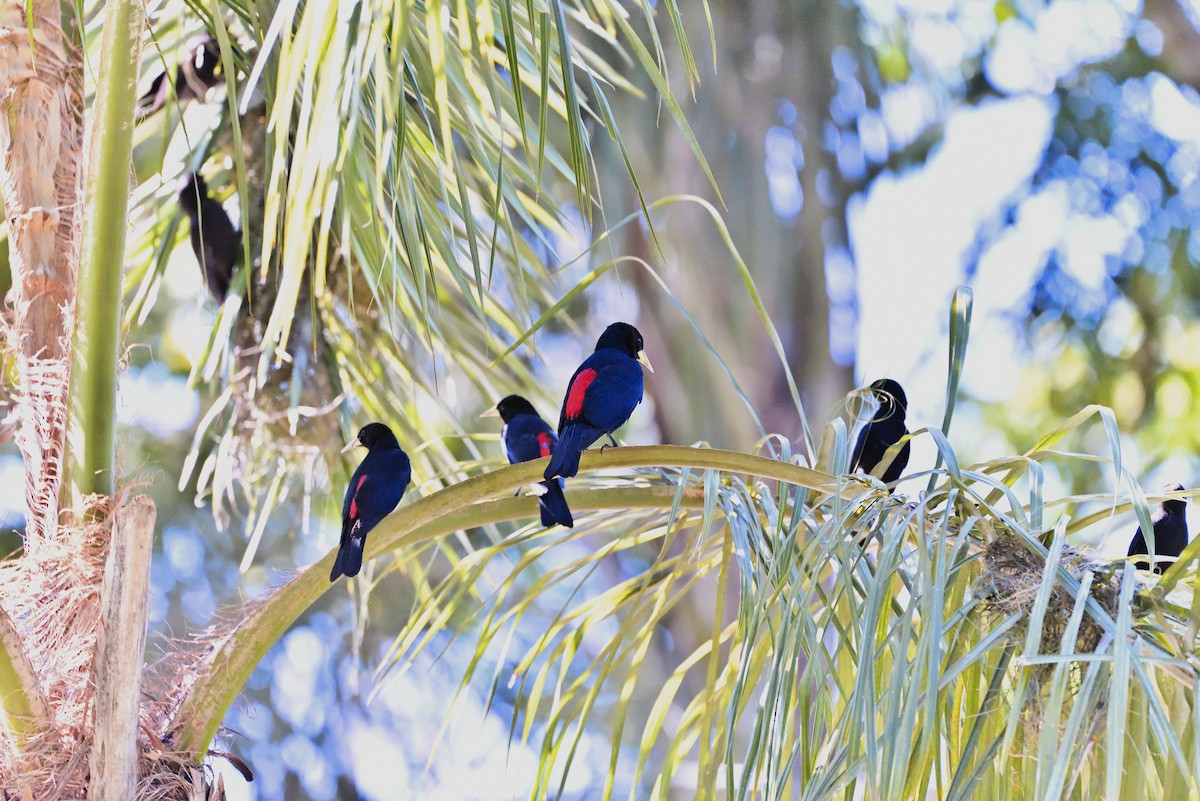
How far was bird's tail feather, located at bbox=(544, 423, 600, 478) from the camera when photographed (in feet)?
8.52

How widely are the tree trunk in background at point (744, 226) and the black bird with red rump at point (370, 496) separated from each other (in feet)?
14.3

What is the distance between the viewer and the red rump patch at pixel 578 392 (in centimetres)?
304

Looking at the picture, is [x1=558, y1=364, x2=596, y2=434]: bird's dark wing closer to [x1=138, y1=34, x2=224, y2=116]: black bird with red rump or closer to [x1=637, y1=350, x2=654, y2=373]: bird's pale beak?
[x1=637, y1=350, x2=654, y2=373]: bird's pale beak

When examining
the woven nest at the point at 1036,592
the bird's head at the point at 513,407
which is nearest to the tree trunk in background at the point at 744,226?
the bird's head at the point at 513,407

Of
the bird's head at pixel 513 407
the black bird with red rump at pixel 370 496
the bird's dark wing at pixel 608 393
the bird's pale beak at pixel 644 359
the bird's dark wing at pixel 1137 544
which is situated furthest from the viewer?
the bird's head at pixel 513 407

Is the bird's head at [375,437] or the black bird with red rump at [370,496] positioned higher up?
the bird's head at [375,437]

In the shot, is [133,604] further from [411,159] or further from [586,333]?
[586,333]

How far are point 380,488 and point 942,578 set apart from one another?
169cm

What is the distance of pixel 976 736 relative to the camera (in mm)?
1694

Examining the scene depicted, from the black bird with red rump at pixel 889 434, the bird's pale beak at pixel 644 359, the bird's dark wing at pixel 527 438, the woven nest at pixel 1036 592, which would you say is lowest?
the woven nest at pixel 1036 592

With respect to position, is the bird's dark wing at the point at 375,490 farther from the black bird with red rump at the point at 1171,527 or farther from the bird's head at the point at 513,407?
the black bird with red rump at the point at 1171,527

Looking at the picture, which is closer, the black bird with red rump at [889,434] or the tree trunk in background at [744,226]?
the black bird with red rump at [889,434]

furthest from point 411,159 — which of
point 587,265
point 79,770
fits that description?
point 587,265

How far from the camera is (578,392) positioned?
308 cm
